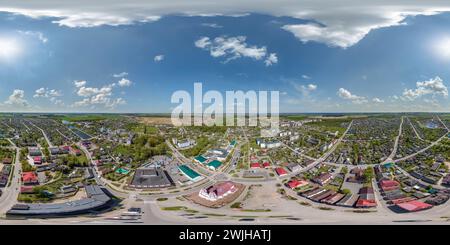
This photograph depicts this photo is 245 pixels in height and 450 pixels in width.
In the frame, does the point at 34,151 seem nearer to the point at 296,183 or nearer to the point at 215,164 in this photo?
the point at 215,164

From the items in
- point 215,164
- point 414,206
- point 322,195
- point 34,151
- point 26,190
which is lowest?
point 414,206

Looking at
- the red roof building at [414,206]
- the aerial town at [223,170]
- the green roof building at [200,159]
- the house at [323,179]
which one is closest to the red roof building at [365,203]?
the aerial town at [223,170]

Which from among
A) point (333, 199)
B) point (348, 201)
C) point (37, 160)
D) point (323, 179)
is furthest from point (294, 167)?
point (37, 160)

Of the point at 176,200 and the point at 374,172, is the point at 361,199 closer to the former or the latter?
the point at 374,172

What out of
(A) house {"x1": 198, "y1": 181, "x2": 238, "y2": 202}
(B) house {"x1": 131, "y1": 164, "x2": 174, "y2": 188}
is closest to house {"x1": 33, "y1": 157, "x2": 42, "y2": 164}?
(B) house {"x1": 131, "y1": 164, "x2": 174, "y2": 188}

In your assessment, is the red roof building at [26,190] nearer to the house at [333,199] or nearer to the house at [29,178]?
the house at [29,178]
